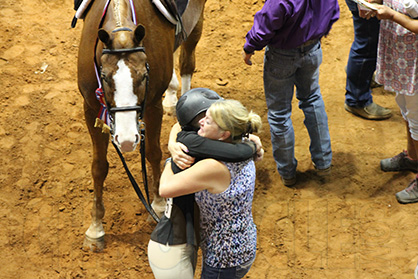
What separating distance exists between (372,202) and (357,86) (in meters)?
1.39

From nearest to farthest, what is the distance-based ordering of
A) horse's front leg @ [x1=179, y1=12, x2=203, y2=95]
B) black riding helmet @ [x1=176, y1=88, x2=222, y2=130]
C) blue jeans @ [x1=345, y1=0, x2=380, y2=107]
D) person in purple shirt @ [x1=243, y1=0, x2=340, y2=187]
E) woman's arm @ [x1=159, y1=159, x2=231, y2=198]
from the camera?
woman's arm @ [x1=159, y1=159, x2=231, y2=198] → black riding helmet @ [x1=176, y1=88, x2=222, y2=130] → person in purple shirt @ [x1=243, y1=0, x2=340, y2=187] → blue jeans @ [x1=345, y1=0, x2=380, y2=107] → horse's front leg @ [x1=179, y1=12, x2=203, y2=95]

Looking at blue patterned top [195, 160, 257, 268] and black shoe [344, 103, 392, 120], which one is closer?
blue patterned top [195, 160, 257, 268]

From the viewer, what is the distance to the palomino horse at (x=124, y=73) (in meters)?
3.24

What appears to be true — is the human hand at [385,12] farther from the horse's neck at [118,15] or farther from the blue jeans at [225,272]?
the blue jeans at [225,272]

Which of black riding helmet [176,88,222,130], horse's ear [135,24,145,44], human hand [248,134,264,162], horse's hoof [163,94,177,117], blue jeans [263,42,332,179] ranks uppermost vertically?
horse's ear [135,24,145,44]

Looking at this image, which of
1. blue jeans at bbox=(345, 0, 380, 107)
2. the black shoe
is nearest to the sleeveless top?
blue jeans at bbox=(345, 0, 380, 107)

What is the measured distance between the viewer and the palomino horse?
127 inches

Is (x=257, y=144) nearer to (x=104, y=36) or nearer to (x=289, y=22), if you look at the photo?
(x=104, y=36)

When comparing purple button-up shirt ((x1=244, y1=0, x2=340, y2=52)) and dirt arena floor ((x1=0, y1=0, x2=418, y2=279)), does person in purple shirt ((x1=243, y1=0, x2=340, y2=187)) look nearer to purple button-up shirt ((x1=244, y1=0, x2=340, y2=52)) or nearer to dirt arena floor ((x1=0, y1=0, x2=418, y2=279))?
purple button-up shirt ((x1=244, y1=0, x2=340, y2=52))

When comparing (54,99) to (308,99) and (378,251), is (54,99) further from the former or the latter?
(378,251)

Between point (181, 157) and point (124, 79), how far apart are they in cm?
79

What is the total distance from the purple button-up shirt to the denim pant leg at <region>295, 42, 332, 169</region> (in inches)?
6.7

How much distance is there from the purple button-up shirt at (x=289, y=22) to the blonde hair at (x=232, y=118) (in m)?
1.39

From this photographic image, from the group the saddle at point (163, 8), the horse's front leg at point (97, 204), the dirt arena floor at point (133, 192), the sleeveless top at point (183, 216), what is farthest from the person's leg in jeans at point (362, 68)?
the sleeveless top at point (183, 216)
